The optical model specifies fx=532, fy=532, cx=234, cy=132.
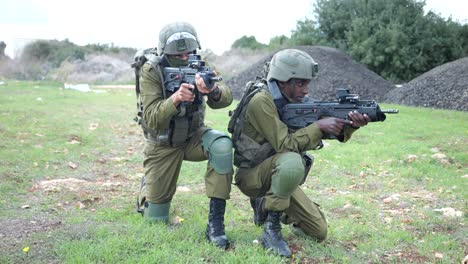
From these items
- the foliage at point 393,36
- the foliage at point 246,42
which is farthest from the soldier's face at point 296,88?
the foliage at point 246,42

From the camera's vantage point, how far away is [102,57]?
127 ft

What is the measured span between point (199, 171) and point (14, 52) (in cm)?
2178

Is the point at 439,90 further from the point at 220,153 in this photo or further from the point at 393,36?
the point at 220,153

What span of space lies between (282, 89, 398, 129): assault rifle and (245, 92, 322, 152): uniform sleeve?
0.15 m

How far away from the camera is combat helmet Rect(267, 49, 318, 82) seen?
15.2 ft

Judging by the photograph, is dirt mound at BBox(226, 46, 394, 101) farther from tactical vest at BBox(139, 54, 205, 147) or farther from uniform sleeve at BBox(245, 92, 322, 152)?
uniform sleeve at BBox(245, 92, 322, 152)

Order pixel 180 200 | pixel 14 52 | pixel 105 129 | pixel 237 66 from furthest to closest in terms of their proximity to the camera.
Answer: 1. pixel 237 66
2. pixel 14 52
3. pixel 105 129
4. pixel 180 200

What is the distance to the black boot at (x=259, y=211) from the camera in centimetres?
503

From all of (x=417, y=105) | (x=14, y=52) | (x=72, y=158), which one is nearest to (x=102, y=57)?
(x=14, y=52)

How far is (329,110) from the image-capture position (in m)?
4.57

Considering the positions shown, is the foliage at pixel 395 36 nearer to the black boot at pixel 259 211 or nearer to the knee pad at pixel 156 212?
the black boot at pixel 259 211

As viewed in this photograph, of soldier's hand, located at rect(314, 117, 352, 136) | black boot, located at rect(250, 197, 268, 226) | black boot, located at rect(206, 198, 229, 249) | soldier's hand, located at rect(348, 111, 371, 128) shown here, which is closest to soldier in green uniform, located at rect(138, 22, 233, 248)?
black boot, located at rect(206, 198, 229, 249)

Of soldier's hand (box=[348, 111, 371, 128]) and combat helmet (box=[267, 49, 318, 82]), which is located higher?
combat helmet (box=[267, 49, 318, 82])

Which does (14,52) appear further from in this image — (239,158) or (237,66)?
(239,158)
